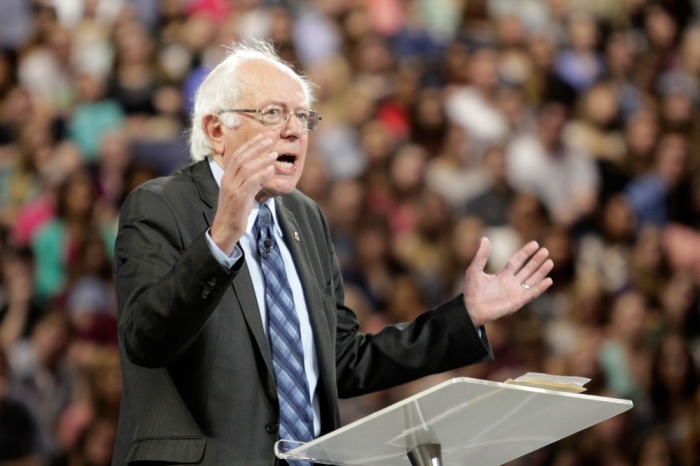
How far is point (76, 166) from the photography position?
5297mm

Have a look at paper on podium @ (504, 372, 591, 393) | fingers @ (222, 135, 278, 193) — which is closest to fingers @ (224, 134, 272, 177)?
fingers @ (222, 135, 278, 193)

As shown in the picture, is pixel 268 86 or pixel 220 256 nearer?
pixel 220 256

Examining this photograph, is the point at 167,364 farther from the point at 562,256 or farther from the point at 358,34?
the point at 358,34

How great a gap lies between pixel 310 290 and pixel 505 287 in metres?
0.41

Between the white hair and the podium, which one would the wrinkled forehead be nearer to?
the white hair

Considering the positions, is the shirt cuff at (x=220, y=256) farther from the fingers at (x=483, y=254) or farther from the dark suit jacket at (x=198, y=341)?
the fingers at (x=483, y=254)

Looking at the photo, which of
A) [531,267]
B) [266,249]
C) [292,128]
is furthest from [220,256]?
[531,267]

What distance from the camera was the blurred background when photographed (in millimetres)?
4809

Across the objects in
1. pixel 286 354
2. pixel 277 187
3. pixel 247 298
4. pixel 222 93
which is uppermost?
pixel 222 93

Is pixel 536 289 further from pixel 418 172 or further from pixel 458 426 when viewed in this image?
pixel 418 172

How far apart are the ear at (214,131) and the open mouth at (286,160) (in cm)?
13

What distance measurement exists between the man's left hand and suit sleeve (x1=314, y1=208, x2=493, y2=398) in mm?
29

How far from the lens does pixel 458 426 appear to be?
66.2 inches

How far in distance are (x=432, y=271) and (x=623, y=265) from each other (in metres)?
1.14
